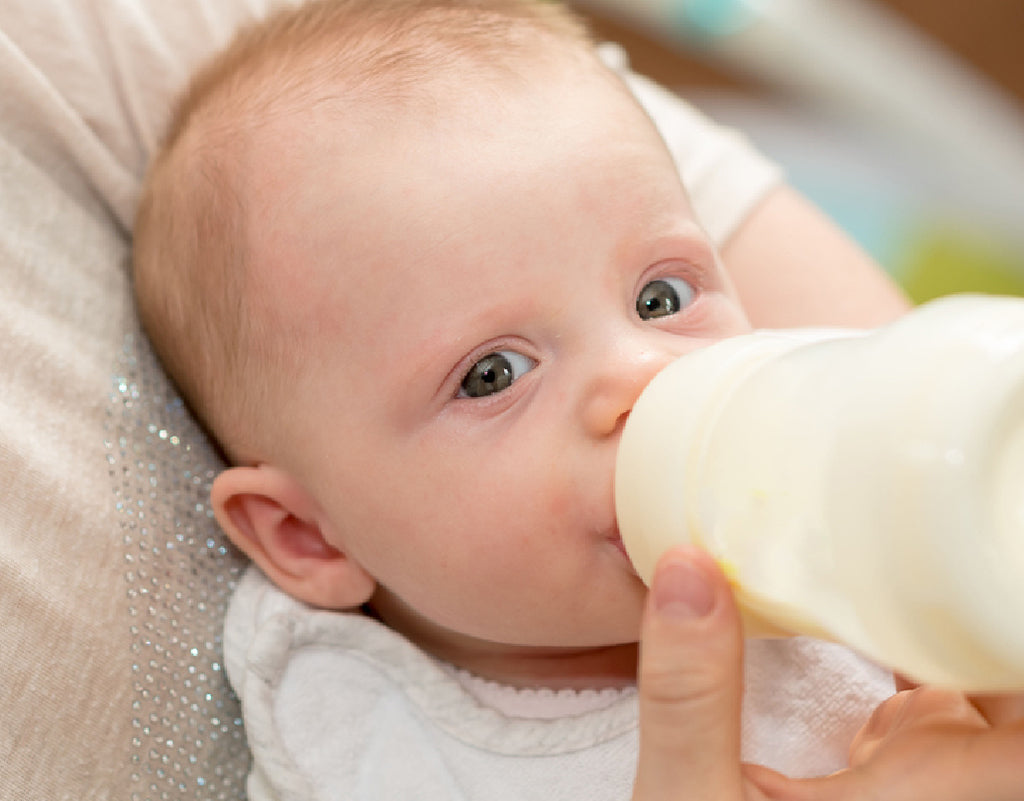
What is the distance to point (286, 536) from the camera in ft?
3.23

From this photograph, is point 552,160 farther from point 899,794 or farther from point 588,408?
point 899,794

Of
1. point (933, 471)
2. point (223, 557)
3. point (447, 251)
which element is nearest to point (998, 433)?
point (933, 471)

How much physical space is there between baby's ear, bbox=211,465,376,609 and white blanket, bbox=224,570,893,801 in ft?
0.07

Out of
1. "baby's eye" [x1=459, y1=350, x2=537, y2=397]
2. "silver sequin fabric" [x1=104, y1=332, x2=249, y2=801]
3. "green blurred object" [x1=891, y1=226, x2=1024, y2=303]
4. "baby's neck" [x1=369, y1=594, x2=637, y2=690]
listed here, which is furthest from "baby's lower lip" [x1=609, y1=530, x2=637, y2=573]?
"green blurred object" [x1=891, y1=226, x2=1024, y2=303]

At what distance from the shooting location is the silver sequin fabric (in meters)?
0.91

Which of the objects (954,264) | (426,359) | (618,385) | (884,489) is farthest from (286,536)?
(954,264)

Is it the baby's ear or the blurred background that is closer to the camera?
the baby's ear

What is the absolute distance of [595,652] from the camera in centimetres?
100

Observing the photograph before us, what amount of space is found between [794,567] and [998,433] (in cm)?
12

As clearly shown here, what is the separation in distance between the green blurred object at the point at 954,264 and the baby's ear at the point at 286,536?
140 centimetres

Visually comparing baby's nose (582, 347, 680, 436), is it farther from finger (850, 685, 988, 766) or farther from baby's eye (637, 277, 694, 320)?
finger (850, 685, 988, 766)

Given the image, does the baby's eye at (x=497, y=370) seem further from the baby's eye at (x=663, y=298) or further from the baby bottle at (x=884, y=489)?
the baby bottle at (x=884, y=489)

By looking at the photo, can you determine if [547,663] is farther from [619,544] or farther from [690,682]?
[690,682]

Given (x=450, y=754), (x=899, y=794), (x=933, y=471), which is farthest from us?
(x=450, y=754)
